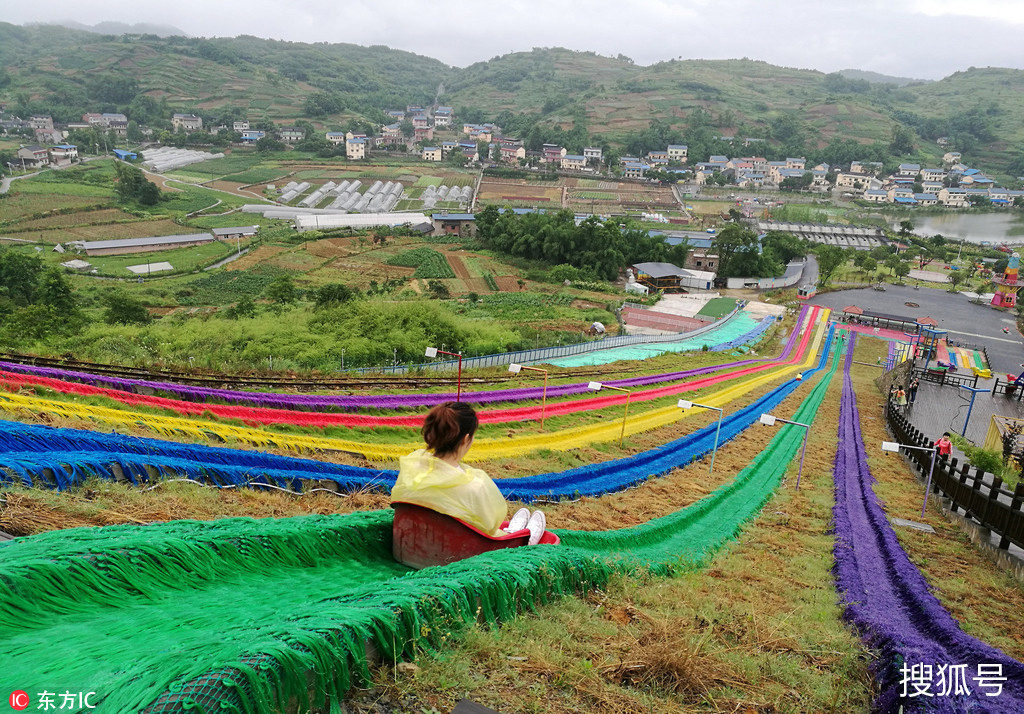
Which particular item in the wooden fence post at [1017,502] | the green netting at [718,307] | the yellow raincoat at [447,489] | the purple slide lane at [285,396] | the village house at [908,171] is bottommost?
the green netting at [718,307]

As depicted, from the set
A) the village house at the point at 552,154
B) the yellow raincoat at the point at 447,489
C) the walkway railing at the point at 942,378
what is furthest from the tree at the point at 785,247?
the yellow raincoat at the point at 447,489

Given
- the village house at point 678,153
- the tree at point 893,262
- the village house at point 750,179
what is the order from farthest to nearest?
the village house at point 678,153 → the village house at point 750,179 → the tree at point 893,262

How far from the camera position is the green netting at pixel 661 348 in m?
26.5

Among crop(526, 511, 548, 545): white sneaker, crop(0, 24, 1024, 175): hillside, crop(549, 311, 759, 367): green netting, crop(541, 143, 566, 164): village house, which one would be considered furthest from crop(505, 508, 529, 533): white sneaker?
crop(0, 24, 1024, 175): hillside

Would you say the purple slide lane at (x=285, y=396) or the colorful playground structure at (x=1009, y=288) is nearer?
the purple slide lane at (x=285, y=396)

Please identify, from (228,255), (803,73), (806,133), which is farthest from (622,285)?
(803,73)

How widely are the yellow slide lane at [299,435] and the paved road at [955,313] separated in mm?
31164

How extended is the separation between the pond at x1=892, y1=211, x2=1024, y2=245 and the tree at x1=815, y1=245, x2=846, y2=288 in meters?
31.4

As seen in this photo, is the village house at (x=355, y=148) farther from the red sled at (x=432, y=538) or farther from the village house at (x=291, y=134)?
the red sled at (x=432, y=538)

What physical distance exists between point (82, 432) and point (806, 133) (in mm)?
135188

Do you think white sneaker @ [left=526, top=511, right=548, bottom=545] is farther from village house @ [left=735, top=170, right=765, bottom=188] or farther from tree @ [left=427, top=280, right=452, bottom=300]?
village house @ [left=735, top=170, right=765, bottom=188]

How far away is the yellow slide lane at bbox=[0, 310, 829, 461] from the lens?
25.3 feet

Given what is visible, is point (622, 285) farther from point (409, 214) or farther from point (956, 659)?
point (956, 659)

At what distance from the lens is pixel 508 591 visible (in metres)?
3.38
